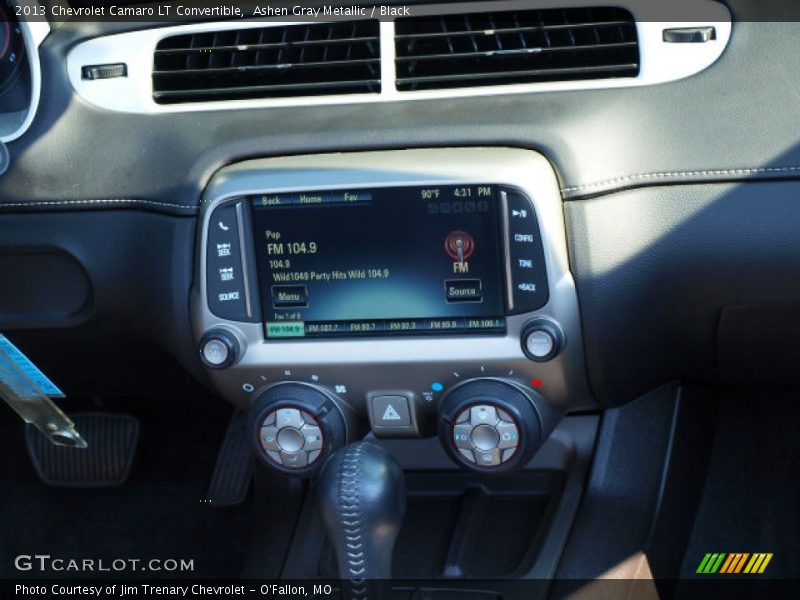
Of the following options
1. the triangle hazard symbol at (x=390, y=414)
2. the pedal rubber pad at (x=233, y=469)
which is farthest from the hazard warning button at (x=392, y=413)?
the pedal rubber pad at (x=233, y=469)

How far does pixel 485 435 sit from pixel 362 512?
265 millimetres

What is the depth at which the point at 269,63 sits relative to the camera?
1.97 m

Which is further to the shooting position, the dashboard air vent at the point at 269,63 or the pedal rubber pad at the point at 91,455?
the pedal rubber pad at the point at 91,455

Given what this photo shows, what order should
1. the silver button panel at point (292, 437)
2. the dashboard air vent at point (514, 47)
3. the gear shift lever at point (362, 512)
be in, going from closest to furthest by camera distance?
the gear shift lever at point (362, 512)
the dashboard air vent at point (514, 47)
the silver button panel at point (292, 437)

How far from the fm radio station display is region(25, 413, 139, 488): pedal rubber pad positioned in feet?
3.54

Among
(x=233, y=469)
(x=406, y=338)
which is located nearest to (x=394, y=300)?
(x=406, y=338)

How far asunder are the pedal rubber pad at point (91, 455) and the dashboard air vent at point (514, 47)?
1.35 metres

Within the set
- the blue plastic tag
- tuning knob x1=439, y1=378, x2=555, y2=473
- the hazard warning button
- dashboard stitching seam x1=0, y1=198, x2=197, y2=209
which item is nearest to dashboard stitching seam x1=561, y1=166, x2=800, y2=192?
tuning knob x1=439, y1=378, x2=555, y2=473

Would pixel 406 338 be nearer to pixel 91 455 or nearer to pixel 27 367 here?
pixel 27 367

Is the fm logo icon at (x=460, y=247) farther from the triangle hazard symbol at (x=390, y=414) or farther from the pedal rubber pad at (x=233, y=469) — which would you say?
the pedal rubber pad at (x=233, y=469)

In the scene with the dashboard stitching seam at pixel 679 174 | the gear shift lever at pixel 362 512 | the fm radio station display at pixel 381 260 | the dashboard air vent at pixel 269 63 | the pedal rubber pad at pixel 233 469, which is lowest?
the pedal rubber pad at pixel 233 469

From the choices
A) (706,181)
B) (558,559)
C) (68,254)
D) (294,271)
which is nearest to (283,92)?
(294,271)

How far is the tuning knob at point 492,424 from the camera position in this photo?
1897 mm

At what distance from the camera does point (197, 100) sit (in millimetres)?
2012
